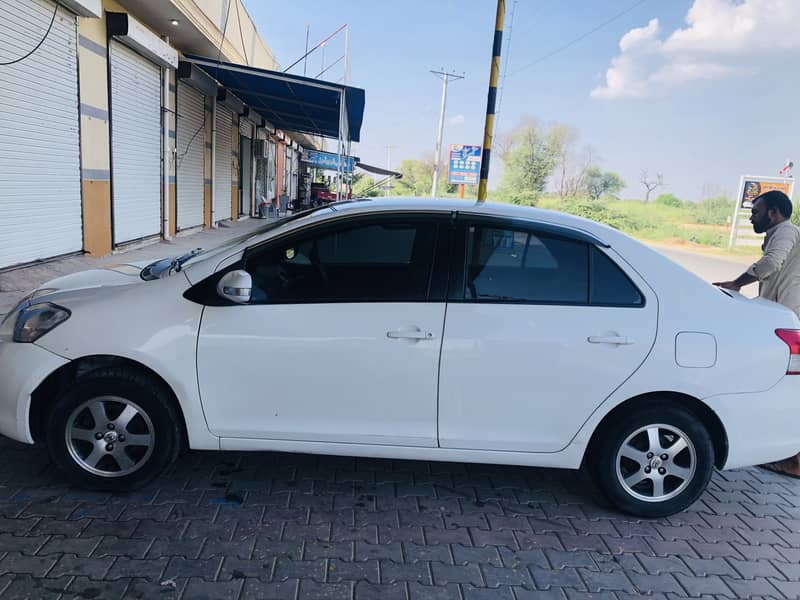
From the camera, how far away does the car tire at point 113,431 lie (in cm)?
322

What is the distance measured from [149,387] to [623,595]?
8.34ft

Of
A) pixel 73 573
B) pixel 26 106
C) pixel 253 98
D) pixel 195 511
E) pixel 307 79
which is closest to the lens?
pixel 73 573

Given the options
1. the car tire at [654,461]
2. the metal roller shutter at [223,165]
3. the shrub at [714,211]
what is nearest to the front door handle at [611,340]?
the car tire at [654,461]

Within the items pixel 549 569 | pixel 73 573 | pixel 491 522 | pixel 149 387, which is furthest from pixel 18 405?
Result: pixel 549 569

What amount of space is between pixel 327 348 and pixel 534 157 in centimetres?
6059

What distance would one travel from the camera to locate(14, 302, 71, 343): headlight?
3.24 metres

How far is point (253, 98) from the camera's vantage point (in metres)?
18.2

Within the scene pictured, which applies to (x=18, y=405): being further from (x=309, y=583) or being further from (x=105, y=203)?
(x=105, y=203)

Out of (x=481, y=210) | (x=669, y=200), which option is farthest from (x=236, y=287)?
(x=669, y=200)

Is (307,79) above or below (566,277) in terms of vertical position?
above

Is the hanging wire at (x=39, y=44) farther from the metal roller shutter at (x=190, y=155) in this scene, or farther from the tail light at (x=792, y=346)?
the tail light at (x=792, y=346)

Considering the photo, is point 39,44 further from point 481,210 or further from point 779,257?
point 779,257

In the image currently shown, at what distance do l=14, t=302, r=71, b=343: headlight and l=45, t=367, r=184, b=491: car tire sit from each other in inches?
13.1

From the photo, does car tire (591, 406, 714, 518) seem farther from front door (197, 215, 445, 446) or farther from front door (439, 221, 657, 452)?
front door (197, 215, 445, 446)
